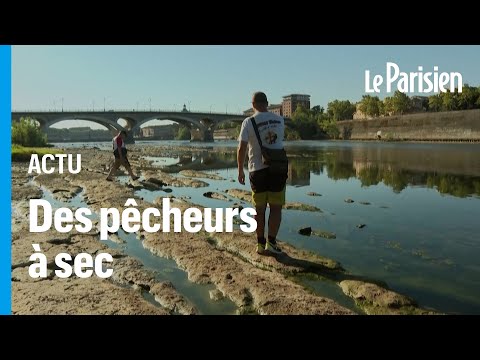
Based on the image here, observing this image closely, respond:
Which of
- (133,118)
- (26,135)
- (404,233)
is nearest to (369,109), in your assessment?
(133,118)

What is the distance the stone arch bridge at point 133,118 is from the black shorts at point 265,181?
113m

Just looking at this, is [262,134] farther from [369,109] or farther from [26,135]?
[369,109]

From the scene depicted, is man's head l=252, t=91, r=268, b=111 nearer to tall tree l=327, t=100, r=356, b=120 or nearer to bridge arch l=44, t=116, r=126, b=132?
bridge arch l=44, t=116, r=126, b=132

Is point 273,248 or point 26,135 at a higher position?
point 26,135

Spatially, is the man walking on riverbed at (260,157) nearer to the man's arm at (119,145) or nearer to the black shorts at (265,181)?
the black shorts at (265,181)

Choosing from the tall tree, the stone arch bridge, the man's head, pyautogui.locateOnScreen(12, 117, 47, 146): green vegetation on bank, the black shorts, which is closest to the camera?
the black shorts

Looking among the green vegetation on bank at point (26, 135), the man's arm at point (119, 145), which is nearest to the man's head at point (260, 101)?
the man's arm at point (119, 145)

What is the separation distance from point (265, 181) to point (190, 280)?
1.99m

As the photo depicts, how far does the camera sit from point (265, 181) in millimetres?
6180

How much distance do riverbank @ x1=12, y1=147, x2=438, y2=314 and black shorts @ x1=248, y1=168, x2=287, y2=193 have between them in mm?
1188

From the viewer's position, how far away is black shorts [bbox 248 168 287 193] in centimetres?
614

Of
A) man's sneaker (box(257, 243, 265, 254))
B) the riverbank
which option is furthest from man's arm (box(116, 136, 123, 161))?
man's sneaker (box(257, 243, 265, 254))

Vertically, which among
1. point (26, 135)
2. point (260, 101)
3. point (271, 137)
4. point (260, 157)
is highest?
point (26, 135)
